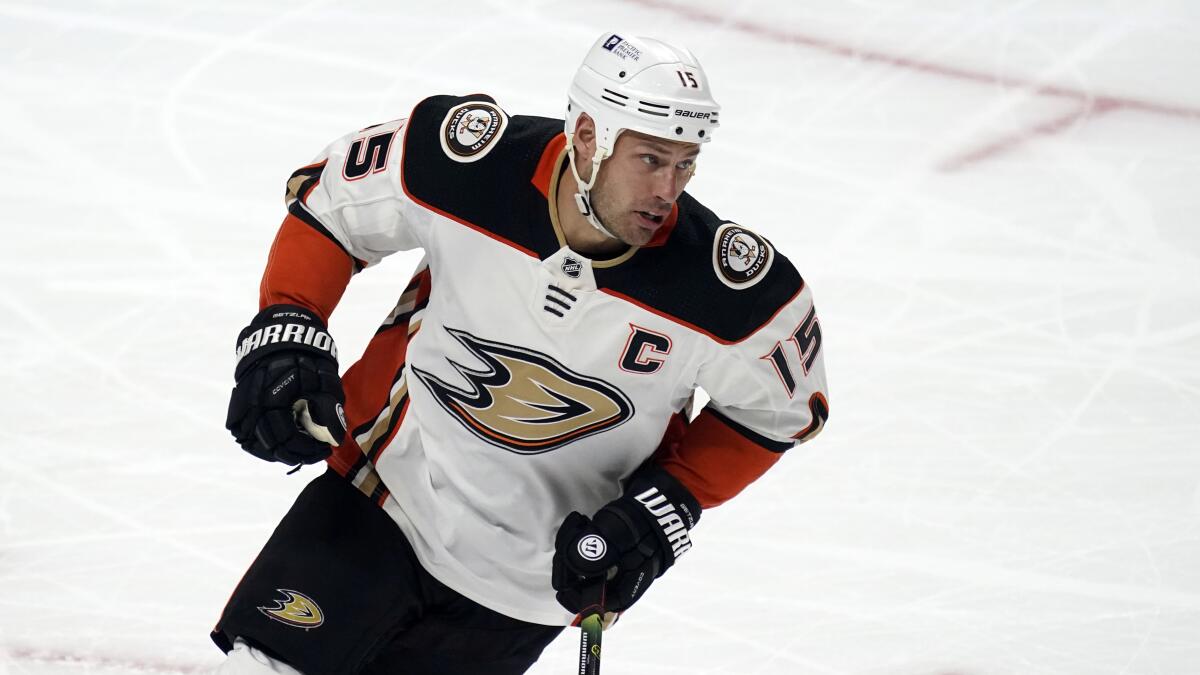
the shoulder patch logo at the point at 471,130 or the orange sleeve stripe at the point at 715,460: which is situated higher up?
the shoulder patch logo at the point at 471,130

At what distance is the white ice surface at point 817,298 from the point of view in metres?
3.52

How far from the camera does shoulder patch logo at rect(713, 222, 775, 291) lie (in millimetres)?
2504

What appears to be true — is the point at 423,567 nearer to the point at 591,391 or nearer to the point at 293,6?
the point at 591,391

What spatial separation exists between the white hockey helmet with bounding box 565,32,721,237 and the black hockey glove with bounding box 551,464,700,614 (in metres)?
0.46

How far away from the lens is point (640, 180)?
2.46 m

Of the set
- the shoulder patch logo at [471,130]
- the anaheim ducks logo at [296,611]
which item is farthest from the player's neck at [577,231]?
the anaheim ducks logo at [296,611]

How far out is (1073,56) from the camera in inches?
219

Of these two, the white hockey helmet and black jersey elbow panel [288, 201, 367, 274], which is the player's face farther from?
black jersey elbow panel [288, 201, 367, 274]

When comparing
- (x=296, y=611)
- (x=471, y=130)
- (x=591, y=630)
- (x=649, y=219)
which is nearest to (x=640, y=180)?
(x=649, y=219)

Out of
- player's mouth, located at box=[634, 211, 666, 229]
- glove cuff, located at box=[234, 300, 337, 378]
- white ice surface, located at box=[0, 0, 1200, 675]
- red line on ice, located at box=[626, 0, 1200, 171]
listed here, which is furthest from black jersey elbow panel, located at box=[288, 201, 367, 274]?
red line on ice, located at box=[626, 0, 1200, 171]

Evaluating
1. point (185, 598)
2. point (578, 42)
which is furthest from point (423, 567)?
point (578, 42)

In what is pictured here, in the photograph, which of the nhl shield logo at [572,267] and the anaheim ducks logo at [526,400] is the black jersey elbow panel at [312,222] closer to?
the anaheim ducks logo at [526,400]

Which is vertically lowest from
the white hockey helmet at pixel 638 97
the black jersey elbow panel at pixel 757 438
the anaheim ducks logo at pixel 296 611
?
the anaheim ducks logo at pixel 296 611

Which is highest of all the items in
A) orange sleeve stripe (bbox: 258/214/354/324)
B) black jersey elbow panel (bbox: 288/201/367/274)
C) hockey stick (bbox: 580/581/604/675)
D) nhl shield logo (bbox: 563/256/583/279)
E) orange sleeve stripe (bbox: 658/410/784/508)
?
nhl shield logo (bbox: 563/256/583/279)
